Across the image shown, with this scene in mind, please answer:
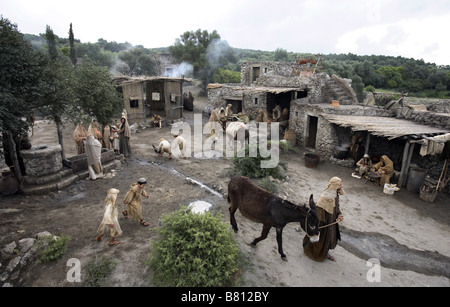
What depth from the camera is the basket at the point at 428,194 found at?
907cm

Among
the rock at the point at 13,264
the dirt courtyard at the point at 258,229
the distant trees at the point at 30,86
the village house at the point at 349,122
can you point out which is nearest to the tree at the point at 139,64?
the village house at the point at 349,122

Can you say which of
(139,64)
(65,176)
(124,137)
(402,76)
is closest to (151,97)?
(124,137)

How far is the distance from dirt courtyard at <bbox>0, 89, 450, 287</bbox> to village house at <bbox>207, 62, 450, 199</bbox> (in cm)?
173

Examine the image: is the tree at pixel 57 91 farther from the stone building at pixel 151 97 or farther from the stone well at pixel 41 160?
the stone building at pixel 151 97

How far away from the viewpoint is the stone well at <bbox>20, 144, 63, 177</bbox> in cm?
789

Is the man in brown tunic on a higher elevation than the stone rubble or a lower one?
higher

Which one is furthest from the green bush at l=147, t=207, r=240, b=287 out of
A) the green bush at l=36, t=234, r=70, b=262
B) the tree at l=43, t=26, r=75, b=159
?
the tree at l=43, t=26, r=75, b=159

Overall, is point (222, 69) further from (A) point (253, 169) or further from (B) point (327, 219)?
(B) point (327, 219)

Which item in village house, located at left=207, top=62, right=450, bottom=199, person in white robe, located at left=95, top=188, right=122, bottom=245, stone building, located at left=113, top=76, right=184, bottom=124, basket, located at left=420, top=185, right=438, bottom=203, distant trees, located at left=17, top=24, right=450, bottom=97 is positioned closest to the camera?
person in white robe, located at left=95, top=188, right=122, bottom=245

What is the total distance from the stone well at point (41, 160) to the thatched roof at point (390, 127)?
11.0 metres

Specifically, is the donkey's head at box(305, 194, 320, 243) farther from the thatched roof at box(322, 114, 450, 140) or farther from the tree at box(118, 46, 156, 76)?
the tree at box(118, 46, 156, 76)

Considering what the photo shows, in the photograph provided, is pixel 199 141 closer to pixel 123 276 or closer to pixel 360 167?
pixel 360 167

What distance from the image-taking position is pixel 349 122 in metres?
11.2

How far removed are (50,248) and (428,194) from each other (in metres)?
11.5
